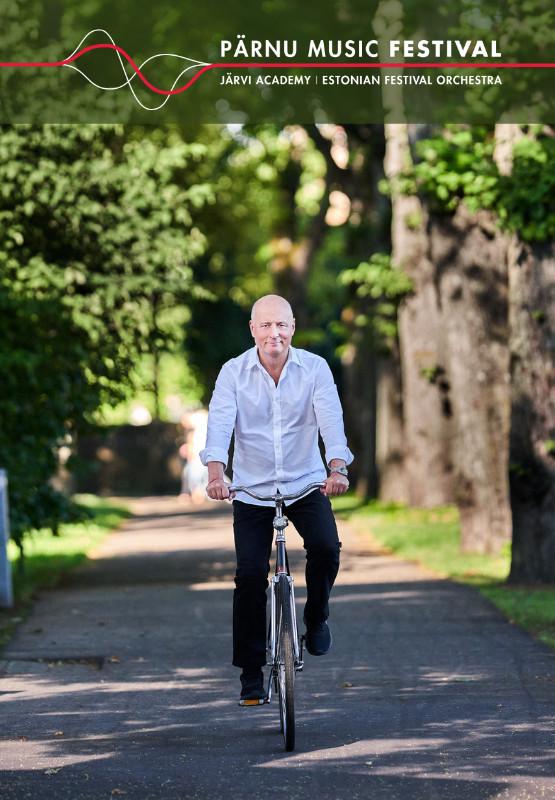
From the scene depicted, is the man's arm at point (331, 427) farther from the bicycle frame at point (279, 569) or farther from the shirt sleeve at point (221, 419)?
the shirt sleeve at point (221, 419)

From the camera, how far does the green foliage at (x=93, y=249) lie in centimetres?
1762

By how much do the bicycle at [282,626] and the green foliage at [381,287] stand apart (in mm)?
15571

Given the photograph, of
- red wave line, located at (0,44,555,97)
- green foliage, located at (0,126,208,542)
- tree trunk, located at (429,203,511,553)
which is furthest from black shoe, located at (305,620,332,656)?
tree trunk, located at (429,203,511,553)

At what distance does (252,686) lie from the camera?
8234 millimetres

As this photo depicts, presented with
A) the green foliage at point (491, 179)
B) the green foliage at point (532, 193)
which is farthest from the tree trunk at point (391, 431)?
the green foliage at point (532, 193)

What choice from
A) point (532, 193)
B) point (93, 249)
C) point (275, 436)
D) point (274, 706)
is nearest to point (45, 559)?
point (93, 249)

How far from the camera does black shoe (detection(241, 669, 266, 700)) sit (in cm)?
821

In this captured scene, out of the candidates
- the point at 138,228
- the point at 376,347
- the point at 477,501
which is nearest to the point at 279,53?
the point at 376,347

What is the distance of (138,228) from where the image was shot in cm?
1998

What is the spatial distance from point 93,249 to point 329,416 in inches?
491

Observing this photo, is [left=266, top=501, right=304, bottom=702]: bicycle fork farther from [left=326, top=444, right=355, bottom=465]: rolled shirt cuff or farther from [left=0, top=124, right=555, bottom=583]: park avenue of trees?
[left=0, top=124, right=555, bottom=583]: park avenue of trees

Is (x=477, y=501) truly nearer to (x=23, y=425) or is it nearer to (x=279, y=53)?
(x=23, y=425)

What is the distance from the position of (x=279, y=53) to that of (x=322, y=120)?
2812 millimetres

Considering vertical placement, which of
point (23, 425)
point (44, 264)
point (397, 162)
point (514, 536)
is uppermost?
point (397, 162)
